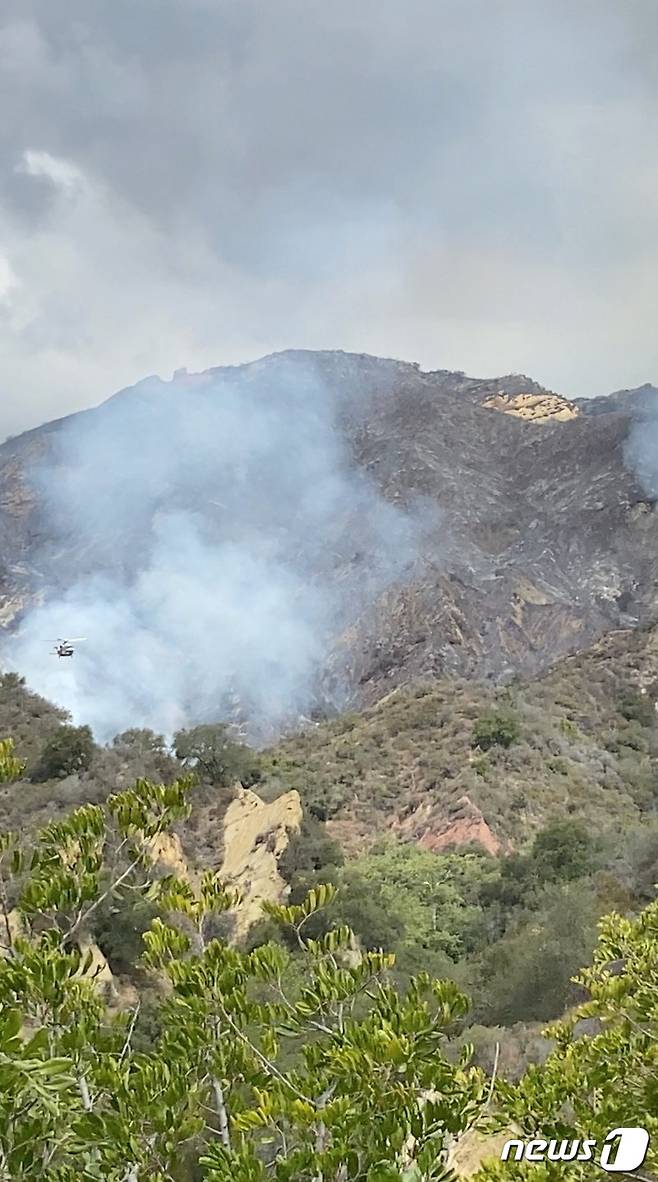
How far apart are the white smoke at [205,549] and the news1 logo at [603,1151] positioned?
181 feet

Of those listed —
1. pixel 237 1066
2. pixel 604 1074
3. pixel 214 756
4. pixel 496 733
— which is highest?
pixel 214 756

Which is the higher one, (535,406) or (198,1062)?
(535,406)

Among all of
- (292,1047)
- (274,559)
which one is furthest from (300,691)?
(292,1047)

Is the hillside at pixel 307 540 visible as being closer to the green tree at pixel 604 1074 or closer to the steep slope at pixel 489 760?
the steep slope at pixel 489 760

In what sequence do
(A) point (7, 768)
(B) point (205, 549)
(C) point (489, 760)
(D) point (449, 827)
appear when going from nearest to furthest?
(A) point (7, 768)
(D) point (449, 827)
(C) point (489, 760)
(B) point (205, 549)

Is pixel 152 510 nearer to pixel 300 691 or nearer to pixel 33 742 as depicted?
pixel 300 691

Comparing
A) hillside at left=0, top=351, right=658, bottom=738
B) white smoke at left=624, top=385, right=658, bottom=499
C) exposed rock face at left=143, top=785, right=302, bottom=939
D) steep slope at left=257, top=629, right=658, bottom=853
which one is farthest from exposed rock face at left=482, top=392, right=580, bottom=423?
exposed rock face at left=143, top=785, right=302, bottom=939

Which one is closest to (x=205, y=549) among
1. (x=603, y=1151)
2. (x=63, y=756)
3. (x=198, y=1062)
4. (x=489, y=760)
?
(x=489, y=760)

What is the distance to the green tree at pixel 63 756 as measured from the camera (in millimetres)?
28656

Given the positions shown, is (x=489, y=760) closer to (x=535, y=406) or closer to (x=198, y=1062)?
(x=198, y=1062)

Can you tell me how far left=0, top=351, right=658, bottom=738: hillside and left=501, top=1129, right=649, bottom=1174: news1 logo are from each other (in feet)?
185

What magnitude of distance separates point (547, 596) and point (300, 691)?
23.6 metres

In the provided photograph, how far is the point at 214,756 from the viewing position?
35.2 m

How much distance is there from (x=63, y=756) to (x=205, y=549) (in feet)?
209
